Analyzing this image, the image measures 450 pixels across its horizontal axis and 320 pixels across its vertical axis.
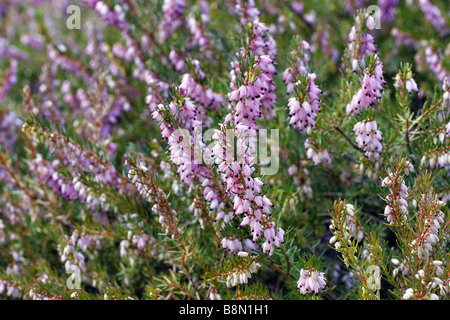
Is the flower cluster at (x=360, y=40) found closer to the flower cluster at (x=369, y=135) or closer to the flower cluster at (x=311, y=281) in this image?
the flower cluster at (x=369, y=135)

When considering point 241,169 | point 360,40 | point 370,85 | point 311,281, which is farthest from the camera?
point 360,40

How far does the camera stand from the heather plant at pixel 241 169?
1.82 meters

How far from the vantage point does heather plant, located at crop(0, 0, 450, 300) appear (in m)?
1.82

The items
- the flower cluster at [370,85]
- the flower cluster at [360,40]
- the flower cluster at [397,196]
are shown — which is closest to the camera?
the flower cluster at [397,196]

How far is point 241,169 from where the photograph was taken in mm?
1663

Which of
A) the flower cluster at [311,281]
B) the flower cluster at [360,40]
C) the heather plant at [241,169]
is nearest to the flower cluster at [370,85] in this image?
the heather plant at [241,169]

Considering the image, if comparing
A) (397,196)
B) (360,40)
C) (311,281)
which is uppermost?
(360,40)

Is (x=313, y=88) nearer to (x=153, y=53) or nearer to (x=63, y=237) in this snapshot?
(x=63, y=237)

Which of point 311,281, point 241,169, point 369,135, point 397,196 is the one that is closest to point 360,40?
point 369,135

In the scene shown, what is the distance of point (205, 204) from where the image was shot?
2.13 meters

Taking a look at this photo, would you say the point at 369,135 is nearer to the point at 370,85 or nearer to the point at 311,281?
the point at 370,85

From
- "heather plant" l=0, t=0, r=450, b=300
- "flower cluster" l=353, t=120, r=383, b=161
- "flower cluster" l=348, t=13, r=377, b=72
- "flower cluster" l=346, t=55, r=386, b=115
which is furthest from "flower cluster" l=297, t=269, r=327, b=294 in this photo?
"flower cluster" l=348, t=13, r=377, b=72

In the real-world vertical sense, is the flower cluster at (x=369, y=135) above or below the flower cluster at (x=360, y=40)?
below

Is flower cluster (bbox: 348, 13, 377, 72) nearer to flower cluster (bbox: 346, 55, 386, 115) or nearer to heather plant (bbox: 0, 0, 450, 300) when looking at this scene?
heather plant (bbox: 0, 0, 450, 300)
